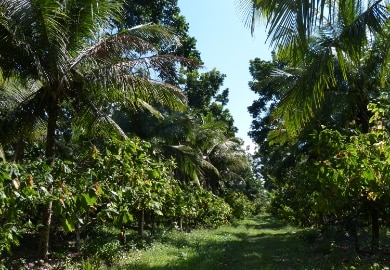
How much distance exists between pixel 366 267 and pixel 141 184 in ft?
14.7

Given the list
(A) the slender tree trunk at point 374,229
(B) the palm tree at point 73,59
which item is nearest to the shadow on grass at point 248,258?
(A) the slender tree trunk at point 374,229

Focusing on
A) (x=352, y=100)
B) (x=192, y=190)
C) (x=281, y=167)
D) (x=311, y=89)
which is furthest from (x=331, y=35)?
(x=192, y=190)

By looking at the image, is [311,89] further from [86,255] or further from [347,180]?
[86,255]

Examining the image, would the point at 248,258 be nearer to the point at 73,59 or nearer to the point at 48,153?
the point at 48,153

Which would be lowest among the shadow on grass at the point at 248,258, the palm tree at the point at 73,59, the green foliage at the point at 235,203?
the shadow on grass at the point at 248,258

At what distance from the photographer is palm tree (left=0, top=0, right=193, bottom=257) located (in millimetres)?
8125

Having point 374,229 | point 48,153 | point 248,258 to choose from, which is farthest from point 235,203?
point 48,153

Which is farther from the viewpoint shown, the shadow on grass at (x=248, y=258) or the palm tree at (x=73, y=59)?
the shadow on grass at (x=248, y=258)

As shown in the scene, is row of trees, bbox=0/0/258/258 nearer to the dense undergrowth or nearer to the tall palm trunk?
the tall palm trunk

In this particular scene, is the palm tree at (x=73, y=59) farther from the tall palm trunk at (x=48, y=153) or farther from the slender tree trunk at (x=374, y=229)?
the slender tree trunk at (x=374, y=229)

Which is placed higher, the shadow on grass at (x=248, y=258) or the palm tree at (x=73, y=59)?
the palm tree at (x=73, y=59)

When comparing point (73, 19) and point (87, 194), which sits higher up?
point (73, 19)

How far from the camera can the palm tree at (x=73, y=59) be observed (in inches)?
320

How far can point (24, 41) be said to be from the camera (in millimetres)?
8156
